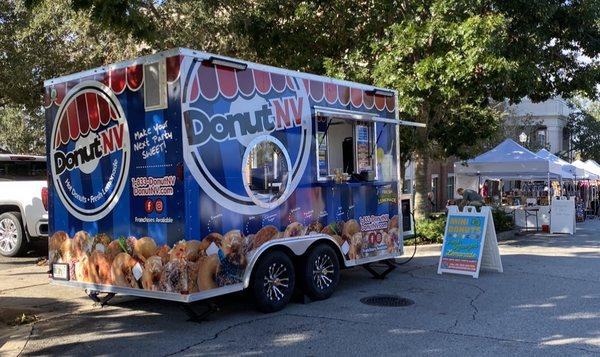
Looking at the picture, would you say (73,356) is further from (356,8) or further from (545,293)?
(356,8)

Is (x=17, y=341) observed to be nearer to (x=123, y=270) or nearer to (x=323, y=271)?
(x=123, y=270)

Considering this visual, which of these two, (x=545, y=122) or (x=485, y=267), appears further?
(x=545, y=122)

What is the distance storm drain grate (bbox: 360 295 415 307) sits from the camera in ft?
26.2

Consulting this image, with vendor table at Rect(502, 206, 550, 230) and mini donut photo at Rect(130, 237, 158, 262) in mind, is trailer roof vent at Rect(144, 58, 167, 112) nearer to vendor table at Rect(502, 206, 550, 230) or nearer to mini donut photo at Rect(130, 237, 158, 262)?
mini donut photo at Rect(130, 237, 158, 262)

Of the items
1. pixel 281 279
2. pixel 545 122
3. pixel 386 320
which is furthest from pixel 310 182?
pixel 545 122

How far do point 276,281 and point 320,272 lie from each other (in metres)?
0.94

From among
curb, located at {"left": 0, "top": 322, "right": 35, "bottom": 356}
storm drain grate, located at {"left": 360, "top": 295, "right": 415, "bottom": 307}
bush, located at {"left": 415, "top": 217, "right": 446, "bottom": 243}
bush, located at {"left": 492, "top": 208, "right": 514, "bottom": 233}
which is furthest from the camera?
bush, located at {"left": 492, "top": 208, "right": 514, "bottom": 233}

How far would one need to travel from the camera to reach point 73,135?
736 cm

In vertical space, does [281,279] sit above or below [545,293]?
above

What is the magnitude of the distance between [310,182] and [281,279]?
1.38 metres

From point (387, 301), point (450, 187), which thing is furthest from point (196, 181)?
point (450, 187)

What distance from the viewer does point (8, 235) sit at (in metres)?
12.2

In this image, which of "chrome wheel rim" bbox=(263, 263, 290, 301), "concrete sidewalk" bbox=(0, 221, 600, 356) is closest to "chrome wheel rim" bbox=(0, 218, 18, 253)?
"concrete sidewalk" bbox=(0, 221, 600, 356)

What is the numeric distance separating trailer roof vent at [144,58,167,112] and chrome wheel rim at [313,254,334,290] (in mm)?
3028
